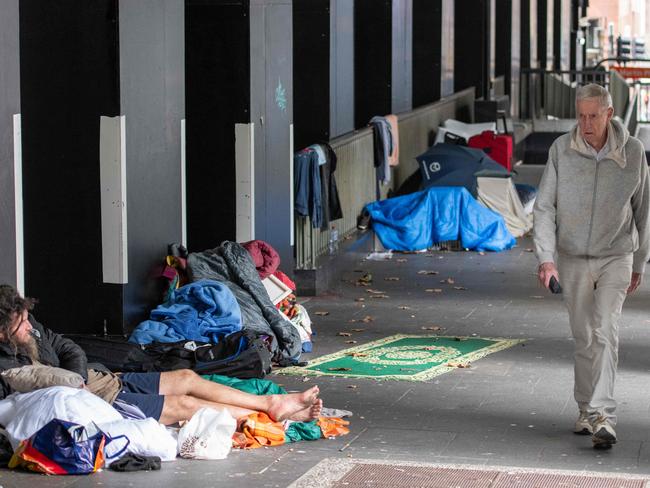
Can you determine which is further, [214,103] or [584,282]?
[214,103]

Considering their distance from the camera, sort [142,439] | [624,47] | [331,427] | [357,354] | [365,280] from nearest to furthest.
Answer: [142,439] → [331,427] → [357,354] → [365,280] → [624,47]

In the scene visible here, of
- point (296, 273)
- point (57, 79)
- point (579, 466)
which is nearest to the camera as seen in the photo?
point (579, 466)

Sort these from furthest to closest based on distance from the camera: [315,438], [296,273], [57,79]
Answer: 1. [296,273]
2. [57,79]
3. [315,438]

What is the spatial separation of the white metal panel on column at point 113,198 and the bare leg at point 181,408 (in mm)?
2588

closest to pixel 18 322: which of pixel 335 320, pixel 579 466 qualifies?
pixel 579 466

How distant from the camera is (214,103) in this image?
41.4 ft

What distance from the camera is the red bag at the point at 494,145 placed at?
23.0 metres

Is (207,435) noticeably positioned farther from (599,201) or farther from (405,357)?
(405,357)

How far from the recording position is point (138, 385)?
26.7ft

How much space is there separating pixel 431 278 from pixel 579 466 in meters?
7.65

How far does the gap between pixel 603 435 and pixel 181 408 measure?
2323mm

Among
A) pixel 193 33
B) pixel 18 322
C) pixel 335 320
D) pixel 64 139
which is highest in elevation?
pixel 193 33

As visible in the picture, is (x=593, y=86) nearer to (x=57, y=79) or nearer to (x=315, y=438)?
(x=315, y=438)

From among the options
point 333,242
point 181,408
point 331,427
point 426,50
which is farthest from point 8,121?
point 426,50
